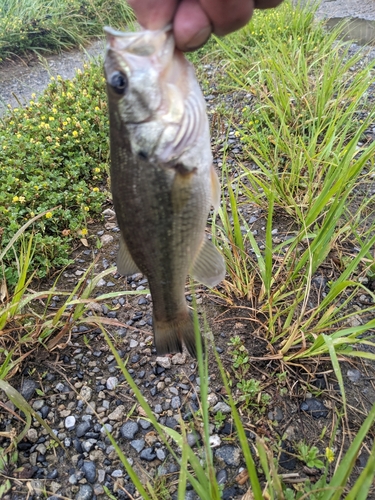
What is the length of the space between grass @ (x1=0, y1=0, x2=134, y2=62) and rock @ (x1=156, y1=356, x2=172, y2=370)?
6261 mm

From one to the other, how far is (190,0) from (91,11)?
797 cm

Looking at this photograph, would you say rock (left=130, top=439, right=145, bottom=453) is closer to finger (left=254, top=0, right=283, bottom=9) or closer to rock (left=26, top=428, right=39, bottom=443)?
rock (left=26, top=428, right=39, bottom=443)

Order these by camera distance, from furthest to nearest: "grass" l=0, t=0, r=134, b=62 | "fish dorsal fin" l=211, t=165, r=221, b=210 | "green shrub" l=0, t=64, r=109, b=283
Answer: "grass" l=0, t=0, r=134, b=62 → "green shrub" l=0, t=64, r=109, b=283 → "fish dorsal fin" l=211, t=165, r=221, b=210

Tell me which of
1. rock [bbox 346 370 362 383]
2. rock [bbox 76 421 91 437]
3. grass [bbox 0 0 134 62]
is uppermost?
grass [bbox 0 0 134 62]

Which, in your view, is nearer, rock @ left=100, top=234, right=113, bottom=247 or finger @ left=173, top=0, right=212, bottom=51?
finger @ left=173, top=0, right=212, bottom=51

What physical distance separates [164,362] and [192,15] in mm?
1882

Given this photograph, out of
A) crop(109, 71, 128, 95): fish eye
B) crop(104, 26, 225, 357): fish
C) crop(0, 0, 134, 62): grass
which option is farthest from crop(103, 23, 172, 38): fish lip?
crop(0, 0, 134, 62): grass

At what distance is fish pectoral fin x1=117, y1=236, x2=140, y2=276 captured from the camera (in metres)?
1.64

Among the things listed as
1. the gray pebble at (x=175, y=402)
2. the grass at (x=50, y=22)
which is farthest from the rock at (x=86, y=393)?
the grass at (x=50, y=22)

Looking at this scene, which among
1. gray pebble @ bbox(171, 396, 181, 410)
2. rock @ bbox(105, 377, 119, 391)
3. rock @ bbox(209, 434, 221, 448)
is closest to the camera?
rock @ bbox(209, 434, 221, 448)

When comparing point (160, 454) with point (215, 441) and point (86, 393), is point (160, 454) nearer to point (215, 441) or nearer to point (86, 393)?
point (215, 441)

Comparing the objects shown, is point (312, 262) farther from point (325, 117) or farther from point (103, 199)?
point (103, 199)

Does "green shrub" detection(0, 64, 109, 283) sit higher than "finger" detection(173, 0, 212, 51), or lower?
lower

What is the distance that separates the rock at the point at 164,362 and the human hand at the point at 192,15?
5.81 ft
